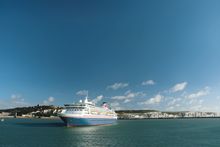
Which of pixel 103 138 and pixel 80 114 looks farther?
pixel 80 114

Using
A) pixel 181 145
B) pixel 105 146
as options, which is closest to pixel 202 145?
pixel 181 145

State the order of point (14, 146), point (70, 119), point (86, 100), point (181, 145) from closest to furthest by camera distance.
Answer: point (14, 146) → point (181, 145) → point (70, 119) → point (86, 100)

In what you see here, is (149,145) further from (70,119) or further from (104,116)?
(104,116)

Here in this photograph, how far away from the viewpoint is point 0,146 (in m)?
49.8

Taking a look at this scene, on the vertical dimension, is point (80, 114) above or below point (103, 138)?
above

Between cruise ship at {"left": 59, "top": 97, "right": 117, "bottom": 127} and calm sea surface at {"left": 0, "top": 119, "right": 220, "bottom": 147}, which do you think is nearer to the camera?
calm sea surface at {"left": 0, "top": 119, "right": 220, "bottom": 147}

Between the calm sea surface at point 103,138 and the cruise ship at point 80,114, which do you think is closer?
the calm sea surface at point 103,138

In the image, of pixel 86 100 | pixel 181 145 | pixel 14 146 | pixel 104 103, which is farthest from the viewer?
pixel 104 103

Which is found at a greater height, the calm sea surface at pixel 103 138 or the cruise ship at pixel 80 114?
the cruise ship at pixel 80 114

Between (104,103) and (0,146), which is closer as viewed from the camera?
(0,146)

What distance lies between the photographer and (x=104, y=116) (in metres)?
121

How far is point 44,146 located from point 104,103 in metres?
92.1

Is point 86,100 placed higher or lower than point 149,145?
higher

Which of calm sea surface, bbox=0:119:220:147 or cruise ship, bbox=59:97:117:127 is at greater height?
cruise ship, bbox=59:97:117:127
